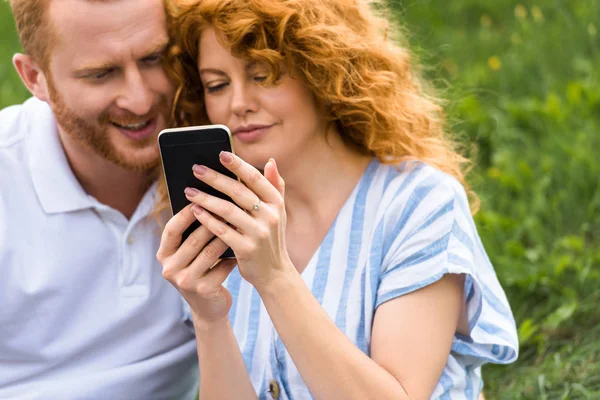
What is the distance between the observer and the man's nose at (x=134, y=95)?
271 cm

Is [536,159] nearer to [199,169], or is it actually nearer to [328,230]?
A: [328,230]

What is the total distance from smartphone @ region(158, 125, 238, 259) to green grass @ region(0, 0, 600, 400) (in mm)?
1478

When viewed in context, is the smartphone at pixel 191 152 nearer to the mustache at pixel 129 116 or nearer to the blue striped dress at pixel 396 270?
the blue striped dress at pixel 396 270

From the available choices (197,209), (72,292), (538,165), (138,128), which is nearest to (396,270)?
(197,209)

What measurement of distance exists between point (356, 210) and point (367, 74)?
0.42 meters

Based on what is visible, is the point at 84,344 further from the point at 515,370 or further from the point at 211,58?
the point at 515,370

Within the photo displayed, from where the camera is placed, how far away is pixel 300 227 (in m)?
2.66

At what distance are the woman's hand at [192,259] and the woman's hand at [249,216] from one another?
0.21 feet

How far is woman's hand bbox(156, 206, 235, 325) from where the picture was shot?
217cm

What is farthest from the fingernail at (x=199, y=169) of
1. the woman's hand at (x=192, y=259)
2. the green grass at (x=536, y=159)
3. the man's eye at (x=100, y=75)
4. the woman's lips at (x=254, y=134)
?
the green grass at (x=536, y=159)

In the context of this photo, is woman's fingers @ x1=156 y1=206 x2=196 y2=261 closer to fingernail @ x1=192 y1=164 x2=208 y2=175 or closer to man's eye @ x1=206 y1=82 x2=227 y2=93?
fingernail @ x1=192 y1=164 x2=208 y2=175

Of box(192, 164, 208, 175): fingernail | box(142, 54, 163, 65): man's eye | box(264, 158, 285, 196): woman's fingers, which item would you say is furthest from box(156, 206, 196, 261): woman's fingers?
box(142, 54, 163, 65): man's eye

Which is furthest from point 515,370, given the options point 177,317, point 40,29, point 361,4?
point 40,29

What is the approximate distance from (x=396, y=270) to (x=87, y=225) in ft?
3.45
